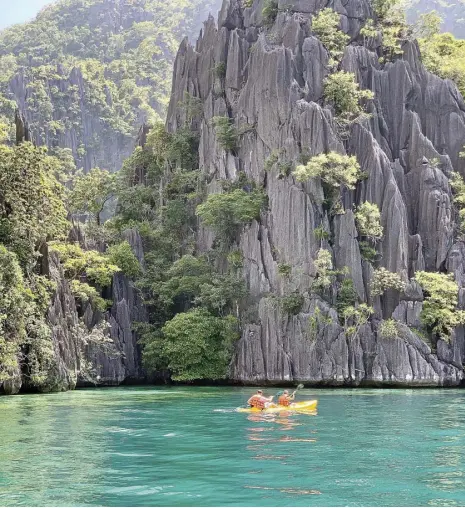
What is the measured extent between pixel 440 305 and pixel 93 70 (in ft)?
271

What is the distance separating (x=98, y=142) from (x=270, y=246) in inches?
2367

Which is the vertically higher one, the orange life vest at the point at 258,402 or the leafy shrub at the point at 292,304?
the leafy shrub at the point at 292,304

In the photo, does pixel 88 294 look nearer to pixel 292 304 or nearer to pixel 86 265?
pixel 86 265

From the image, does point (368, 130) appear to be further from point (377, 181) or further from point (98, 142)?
point (98, 142)

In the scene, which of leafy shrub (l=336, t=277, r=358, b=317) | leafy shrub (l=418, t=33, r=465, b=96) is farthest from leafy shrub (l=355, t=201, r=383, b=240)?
leafy shrub (l=418, t=33, r=465, b=96)

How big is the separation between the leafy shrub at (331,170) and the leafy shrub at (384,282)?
7211mm

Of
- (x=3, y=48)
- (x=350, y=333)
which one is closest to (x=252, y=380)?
(x=350, y=333)

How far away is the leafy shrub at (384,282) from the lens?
5306 cm

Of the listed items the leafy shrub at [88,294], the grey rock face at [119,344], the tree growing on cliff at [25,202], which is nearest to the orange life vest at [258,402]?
the tree growing on cliff at [25,202]

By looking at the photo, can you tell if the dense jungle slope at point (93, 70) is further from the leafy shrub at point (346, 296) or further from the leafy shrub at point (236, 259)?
the leafy shrub at point (346, 296)

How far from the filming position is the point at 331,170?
5566cm

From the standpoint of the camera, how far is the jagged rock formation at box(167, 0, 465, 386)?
166ft

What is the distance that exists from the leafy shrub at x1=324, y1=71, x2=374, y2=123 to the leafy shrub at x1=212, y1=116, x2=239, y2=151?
29.0 ft

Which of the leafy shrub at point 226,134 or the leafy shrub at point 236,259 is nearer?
the leafy shrub at point 236,259
